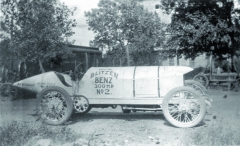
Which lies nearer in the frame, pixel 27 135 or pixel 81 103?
pixel 27 135

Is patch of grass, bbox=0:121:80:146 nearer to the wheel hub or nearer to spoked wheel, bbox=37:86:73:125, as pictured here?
spoked wheel, bbox=37:86:73:125

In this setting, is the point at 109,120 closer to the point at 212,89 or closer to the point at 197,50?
the point at 212,89

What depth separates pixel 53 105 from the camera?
5797 mm

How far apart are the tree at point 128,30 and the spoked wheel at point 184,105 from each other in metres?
8.22

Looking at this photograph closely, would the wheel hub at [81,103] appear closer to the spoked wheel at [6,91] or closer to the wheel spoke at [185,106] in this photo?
the wheel spoke at [185,106]

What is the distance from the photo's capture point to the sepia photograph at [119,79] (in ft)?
16.7

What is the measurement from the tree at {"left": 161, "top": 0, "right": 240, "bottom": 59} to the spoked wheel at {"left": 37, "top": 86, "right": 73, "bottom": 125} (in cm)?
897

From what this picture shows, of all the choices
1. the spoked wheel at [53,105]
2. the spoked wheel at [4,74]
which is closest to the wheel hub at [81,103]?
the spoked wheel at [53,105]

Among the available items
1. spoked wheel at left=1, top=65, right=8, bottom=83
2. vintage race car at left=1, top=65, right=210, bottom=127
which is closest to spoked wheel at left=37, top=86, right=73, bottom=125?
vintage race car at left=1, top=65, right=210, bottom=127

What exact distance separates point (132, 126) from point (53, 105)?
158 cm

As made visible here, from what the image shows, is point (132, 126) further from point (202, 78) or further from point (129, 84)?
point (202, 78)

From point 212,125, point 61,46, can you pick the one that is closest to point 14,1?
point 61,46

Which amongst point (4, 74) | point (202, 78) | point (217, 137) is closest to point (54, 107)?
point (217, 137)

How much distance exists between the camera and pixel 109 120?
20.7ft
